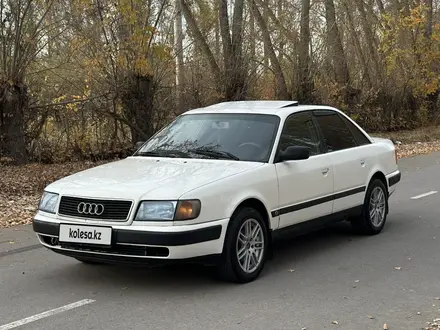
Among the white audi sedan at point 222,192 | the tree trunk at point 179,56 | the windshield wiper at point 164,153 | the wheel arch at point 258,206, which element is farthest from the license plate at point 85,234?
the tree trunk at point 179,56

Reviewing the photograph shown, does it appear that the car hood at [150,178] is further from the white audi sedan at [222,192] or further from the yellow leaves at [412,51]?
the yellow leaves at [412,51]

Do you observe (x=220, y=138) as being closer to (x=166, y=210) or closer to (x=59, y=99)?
(x=166, y=210)

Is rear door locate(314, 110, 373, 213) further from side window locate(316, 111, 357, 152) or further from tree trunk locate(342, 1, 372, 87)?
tree trunk locate(342, 1, 372, 87)

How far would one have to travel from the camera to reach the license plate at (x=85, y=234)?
5.23 m

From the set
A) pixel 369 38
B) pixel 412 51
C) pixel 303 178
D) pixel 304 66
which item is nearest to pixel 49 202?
pixel 303 178

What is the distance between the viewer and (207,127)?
670 cm

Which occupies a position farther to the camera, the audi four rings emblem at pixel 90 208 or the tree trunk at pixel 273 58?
the tree trunk at pixel 273 58

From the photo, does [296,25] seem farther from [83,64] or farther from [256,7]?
[83,64]

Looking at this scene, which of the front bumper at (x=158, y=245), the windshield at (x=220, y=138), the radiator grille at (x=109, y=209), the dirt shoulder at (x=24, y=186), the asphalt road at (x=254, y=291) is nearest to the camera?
the asphalt road at (x=254, y=291)

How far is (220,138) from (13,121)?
910cm

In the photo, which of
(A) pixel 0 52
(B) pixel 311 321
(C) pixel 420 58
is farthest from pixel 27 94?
(C) pixel 420 58

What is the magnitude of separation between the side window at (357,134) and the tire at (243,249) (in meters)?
2.33

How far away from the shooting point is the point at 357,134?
786 centimetres

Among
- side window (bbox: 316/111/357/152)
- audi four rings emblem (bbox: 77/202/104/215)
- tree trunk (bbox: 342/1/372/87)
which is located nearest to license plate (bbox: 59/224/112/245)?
audi four rings emblem (bbox: 77/202/104/215)
